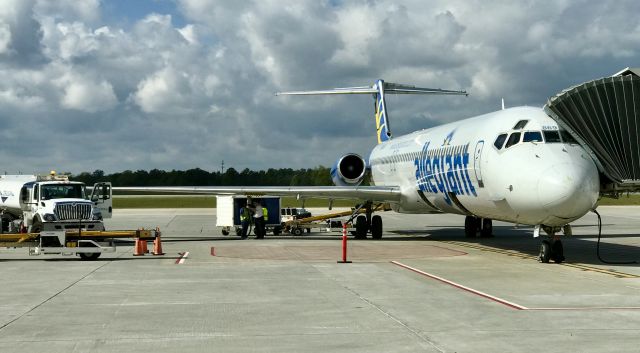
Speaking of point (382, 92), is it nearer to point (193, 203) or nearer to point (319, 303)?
point (319, 303)

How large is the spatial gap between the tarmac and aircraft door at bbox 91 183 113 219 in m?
6.26

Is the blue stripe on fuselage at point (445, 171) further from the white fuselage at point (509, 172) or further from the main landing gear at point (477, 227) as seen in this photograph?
the main landing gear at point (477, 227)

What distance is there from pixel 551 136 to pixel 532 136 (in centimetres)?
42

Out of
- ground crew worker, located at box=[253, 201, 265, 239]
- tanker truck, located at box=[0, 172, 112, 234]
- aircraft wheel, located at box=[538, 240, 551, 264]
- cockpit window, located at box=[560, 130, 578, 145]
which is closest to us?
cockpit window, located at box=[560, 130, 578, 145]

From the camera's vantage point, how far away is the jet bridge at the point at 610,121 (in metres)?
17.2

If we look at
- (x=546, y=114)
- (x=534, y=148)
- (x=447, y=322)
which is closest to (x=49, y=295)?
(x=447, y=322)

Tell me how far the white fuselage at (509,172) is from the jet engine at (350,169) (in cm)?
784

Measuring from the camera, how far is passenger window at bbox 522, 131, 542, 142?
17058 mm

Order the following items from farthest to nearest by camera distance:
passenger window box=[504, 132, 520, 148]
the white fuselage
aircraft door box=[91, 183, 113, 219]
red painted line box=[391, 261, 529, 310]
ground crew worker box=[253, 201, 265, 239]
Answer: ground crew worker box=[253, 201, 265, 239], aircraft door box=[91, 183, 113, 219], passenger window box=[504, 132, 520, 148], the white fuselage, red painted line box=[391, 261, 529, 310]

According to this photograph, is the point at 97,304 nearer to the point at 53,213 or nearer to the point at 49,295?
the point at 49,295

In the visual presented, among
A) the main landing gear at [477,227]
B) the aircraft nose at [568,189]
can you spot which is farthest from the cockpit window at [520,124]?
the main landing gear at [477,227]

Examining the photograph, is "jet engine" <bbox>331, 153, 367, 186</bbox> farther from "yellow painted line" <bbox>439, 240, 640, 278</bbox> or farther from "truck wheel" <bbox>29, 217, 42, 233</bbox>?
"truck wheel" <bbox>29, 217, 42, 233</bbox>

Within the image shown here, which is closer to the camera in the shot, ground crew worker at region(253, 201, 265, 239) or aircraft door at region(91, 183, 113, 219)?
aircraft door at region(91, 183, 113, 219)

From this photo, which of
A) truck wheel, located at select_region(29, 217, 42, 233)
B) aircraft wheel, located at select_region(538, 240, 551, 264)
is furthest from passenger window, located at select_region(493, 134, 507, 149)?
truck wheel, located at select_region(29, 217, 42, 233)
